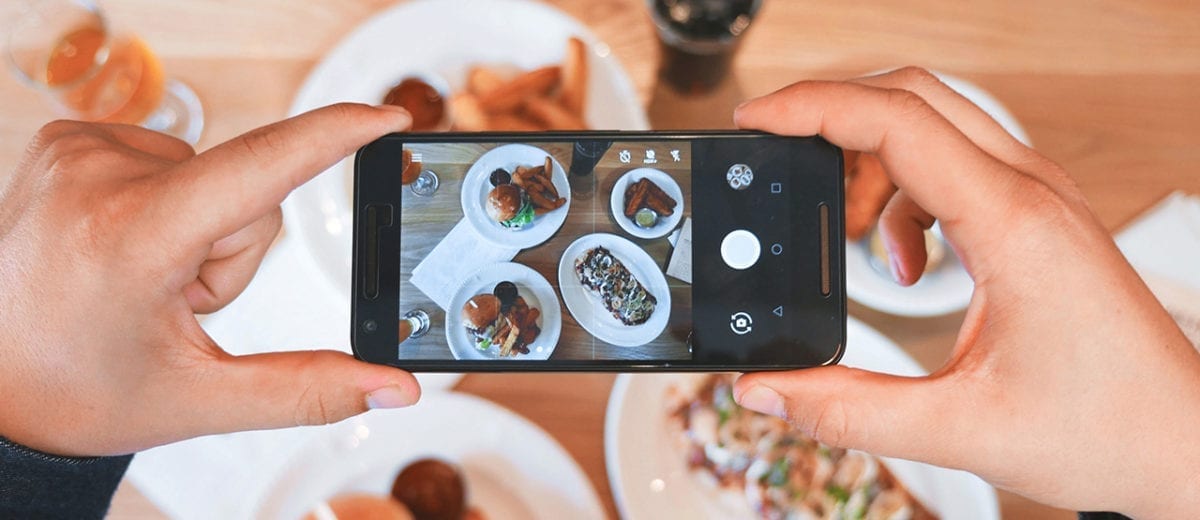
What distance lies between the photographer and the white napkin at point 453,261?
573 millimetres

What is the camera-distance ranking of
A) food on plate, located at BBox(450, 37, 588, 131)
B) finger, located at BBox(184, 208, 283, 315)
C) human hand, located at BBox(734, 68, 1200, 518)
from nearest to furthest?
1. human hand, located at BBox(734, 68, 1200, 518)
2. finger, located at BBox(184, 208, 283, 315)
3. food on plate, located at BBox(450, 37, 588, 131)

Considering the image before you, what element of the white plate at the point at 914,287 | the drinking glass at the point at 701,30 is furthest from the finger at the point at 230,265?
the white plate at the point at 914,287

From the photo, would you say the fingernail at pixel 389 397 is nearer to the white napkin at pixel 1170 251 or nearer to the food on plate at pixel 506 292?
the food on plate at pixel 506 292

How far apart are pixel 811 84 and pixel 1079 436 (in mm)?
290

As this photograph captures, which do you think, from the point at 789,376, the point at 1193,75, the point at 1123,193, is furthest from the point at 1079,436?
the point at 1193,75

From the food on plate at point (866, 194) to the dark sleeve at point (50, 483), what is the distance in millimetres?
643

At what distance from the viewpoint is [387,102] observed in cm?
81

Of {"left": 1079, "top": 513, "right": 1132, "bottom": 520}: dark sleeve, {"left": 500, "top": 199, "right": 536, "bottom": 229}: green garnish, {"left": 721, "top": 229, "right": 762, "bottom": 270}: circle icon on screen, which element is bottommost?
{"left": 1079, "top": 513, "right": 1132, "bottom": 520}: dark sleeve

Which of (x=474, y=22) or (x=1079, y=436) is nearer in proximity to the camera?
(x=1079, y=436)

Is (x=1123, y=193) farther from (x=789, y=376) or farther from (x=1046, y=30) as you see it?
(x=789, y=376)

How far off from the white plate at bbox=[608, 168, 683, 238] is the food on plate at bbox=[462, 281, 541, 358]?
0.09 meters

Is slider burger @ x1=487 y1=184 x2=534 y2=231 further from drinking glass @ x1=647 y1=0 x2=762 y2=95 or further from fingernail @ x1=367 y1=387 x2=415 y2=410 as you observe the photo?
drinking glass @ x1=647 y1=0 x2=762 y2=95

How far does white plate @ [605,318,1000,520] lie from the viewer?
739 mm

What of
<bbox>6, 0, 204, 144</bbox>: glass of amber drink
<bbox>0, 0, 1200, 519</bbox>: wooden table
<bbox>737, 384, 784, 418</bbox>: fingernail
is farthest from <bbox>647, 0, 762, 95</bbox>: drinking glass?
<bbox>6, 0, 204, 144</bbox>: glass of amber drink
